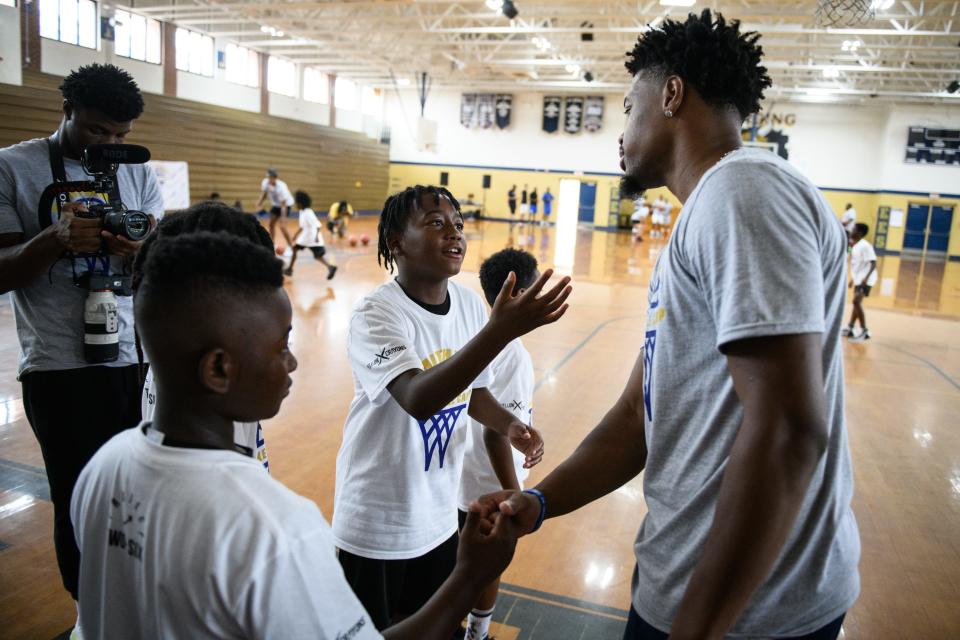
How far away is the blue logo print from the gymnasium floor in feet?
3.32

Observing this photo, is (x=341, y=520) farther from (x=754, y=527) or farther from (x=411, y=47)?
(x=411, y=47)

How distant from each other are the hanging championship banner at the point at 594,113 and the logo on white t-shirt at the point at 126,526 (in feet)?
93.4

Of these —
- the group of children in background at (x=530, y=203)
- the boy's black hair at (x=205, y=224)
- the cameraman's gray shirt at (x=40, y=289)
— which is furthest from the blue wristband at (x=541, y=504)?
the group of children in background at (x=530, y=203)

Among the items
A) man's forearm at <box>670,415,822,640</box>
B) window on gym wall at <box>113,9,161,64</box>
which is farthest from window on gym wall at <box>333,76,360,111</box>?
man's forearm at <box>670,415,822,640</box>

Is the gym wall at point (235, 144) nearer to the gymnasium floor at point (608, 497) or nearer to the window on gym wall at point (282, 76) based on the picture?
the window on gym wall at point (282, 76)

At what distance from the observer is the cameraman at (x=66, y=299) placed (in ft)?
7.43

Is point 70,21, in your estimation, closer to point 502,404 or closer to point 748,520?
point 502,404

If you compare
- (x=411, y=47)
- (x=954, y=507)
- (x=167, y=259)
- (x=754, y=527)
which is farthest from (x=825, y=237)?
(x=411, y=47)

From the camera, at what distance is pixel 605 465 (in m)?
1.53

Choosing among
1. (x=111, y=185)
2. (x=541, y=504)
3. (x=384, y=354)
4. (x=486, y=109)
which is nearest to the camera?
(x=541, y=504)

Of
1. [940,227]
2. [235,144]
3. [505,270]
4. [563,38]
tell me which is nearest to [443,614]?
[505,270]

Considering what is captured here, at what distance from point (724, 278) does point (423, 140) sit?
26.6 m

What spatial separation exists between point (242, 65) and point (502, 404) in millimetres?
21950

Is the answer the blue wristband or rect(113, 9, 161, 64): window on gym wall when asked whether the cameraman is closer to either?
the blue wristband
